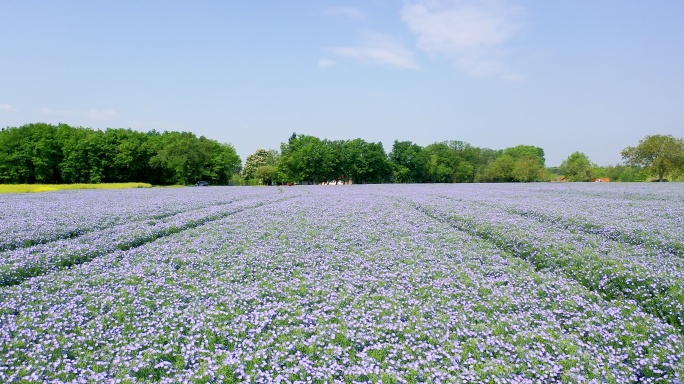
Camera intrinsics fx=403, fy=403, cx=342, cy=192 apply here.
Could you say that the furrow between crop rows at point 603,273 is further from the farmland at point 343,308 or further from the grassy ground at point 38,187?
the grassy ground at point 38,187

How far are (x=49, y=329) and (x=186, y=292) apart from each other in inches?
93.1

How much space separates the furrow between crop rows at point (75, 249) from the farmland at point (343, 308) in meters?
0.06

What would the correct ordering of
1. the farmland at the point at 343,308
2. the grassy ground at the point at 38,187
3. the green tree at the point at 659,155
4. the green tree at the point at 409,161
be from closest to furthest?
the farmland at the point at 343,308 → the grassy ground at the point at 38,187 → the green tree at the point at 659,155 → the green tree at the point at 409,161

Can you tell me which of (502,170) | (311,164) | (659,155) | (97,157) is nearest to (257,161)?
(311,164)

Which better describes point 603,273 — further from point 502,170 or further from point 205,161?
point 502,170

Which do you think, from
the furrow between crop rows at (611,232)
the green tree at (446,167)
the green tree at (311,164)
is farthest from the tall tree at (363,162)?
the furrow between crop rows at (611,232)

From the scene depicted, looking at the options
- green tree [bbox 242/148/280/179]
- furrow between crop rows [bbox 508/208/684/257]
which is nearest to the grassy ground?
furrow between crop rows [bbox 508/208/684/257]

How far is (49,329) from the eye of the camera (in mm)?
6160

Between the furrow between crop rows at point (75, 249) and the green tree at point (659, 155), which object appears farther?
the green tree at point (659, 155)

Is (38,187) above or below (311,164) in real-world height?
below

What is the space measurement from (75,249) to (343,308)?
29.1ft

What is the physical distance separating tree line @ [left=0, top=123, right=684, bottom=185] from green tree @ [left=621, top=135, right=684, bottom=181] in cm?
14

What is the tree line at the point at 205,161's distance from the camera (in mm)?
82562

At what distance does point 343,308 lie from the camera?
7230 millimetres
